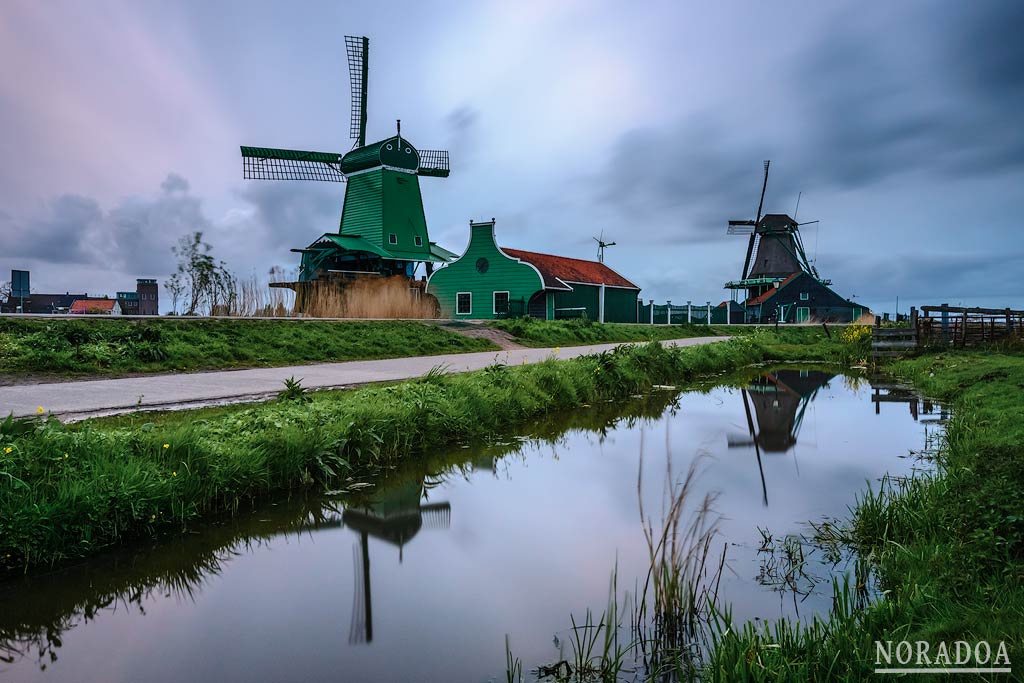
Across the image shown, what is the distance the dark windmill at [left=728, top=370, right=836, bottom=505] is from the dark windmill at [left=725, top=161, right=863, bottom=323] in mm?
28986

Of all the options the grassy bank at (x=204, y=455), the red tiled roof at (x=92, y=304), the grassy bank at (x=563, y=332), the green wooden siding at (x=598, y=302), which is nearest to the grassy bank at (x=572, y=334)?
the grassy bank at (x=563, y=332)

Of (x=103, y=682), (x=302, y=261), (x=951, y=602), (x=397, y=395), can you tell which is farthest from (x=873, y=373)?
(x=302, y=261)

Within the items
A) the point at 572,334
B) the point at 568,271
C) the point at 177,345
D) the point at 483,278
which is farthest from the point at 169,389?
the point at 568,271

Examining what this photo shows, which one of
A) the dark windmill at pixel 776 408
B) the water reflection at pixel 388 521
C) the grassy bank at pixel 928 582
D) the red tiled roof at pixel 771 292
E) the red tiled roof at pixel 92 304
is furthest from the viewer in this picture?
the red tiled roof at pixel 92 304

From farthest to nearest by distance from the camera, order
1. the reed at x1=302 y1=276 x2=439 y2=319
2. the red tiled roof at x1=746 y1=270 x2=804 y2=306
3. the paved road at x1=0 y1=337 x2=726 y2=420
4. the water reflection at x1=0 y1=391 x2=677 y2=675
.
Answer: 1. the red tiled roof at x1=746 y1=270 x2=804 y2=306
2. the reed at x1=302 y1=276 x2=439 y2=319
3. the paved road at x1=0 y1=337 x2=726 y2=420
4. the water reflection at x1=0 y1=391 x2=677 y2=675

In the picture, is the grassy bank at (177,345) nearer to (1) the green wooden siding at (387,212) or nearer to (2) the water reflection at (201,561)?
(2) the water reflection at (201,561)

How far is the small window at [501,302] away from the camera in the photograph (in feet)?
104

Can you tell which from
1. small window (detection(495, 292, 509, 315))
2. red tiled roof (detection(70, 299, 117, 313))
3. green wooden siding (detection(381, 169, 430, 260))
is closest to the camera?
small window (detection(495, 292, 509, 315))

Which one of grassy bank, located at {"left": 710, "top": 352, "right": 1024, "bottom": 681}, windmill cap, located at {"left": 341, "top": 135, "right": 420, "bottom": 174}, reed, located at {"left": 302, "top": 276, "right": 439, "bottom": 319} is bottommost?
grassy bank, located at {"left": 710, "top": 352, "right": 1024, "bottom": 681}

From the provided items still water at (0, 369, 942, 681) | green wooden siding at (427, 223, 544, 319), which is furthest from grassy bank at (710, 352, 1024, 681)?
green wooden siding at (427, 223, 544, 319)

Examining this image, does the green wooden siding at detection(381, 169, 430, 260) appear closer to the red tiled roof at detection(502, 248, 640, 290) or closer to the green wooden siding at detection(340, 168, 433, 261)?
the green wooden siding at detection(340, 168, 433, 261)

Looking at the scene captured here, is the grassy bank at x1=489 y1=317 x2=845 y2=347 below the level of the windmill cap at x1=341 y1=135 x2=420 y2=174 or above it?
below

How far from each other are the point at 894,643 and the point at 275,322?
14.8 meters

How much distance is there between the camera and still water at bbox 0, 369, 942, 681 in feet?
9.40
